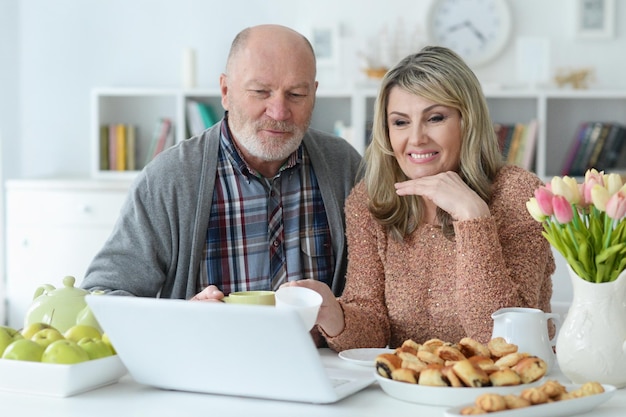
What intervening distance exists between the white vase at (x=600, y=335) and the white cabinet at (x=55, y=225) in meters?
3.16

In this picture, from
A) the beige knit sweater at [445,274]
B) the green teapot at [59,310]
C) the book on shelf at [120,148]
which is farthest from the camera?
the book on shelf at [120,148]

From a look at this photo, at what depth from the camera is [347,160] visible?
2.46 metres

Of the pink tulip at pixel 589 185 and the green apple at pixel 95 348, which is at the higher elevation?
the pink tulip at pixel 589 185

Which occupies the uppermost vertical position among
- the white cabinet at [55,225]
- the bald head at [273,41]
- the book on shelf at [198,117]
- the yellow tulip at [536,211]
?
the bald head at [273,41]

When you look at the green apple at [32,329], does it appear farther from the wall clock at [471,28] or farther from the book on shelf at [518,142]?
the wall clock at [471,28]

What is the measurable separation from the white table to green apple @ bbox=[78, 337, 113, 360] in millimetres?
58

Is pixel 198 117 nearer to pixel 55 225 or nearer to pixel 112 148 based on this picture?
pixel 112 148

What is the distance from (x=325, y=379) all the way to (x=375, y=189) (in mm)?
937

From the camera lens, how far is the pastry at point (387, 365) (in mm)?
1362

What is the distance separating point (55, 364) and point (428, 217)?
3.38 feet

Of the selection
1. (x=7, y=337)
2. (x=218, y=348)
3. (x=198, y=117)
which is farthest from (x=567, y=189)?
(x=198, y=117)

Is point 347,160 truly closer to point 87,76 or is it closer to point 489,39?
point 489,39

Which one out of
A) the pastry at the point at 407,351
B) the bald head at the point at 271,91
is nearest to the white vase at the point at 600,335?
the pastry at the point at 407,351

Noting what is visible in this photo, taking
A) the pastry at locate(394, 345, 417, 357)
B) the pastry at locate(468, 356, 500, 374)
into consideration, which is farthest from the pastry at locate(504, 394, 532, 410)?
the pastry at locate(394, 345, 417, 357)
